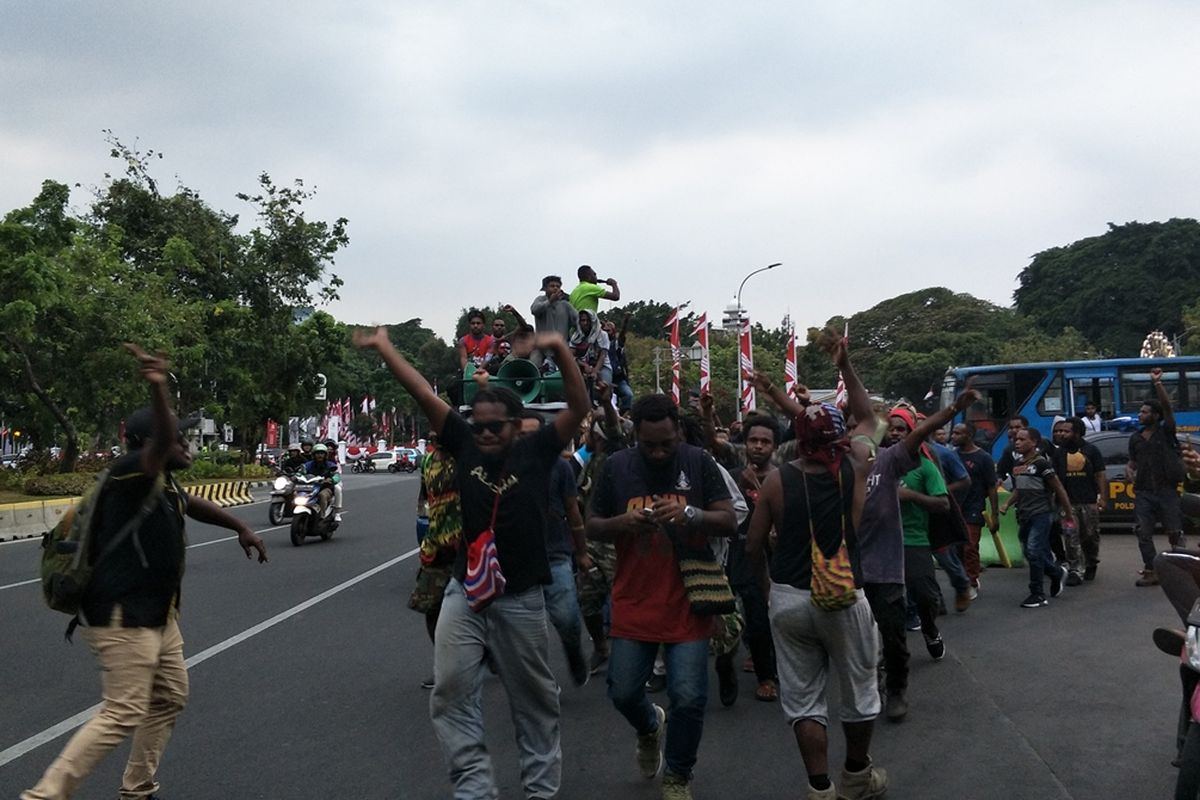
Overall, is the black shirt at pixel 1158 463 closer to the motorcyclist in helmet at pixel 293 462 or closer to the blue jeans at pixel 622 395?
the blue jeans at pixel 622 395

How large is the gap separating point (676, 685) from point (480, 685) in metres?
0.79

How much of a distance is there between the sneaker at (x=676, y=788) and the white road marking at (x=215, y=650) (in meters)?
2.25

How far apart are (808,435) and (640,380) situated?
62.0 meters

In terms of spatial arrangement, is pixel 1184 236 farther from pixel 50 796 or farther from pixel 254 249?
pixel 50 796

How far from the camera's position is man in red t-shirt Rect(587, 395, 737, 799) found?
4898 mm

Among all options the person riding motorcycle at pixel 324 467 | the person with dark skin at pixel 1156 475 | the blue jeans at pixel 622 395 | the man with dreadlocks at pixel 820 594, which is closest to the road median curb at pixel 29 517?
the person riding motorcycle at pixel 324 467

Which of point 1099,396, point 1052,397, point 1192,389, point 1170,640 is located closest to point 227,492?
point 1052,397

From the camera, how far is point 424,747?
244 inches

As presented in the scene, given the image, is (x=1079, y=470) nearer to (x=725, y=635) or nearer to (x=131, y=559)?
(x=725, y=635)

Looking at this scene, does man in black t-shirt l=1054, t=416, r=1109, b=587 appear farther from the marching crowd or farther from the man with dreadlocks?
the man with dreadlocks

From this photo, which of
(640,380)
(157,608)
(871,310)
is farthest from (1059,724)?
(871,310)

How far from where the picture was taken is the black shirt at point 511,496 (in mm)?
4664

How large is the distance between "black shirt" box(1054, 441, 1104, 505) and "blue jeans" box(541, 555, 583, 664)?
7339 millimetres

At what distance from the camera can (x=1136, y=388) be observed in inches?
1126
